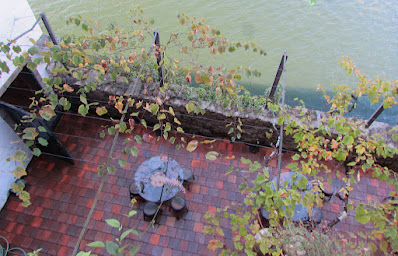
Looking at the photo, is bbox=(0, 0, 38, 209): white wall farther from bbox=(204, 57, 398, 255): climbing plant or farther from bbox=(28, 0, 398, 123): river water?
bbox=(28, 0, 398, 123): river water

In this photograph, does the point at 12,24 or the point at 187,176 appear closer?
the point at 12,24

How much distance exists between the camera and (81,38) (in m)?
4.19

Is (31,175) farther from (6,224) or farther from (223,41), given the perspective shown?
(223,41)

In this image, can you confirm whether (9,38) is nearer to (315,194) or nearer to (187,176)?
(187,176)

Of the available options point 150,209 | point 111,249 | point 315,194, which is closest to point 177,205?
point 150,209

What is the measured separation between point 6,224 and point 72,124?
1.96 meters

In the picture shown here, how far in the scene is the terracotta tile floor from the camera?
3922 mm

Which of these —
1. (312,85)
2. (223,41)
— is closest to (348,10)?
(312,85)

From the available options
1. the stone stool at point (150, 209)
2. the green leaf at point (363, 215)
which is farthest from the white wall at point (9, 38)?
the green leaf at point (363, 215)

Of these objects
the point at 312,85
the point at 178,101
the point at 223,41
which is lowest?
the point at 312,85

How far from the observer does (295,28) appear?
8273 mm

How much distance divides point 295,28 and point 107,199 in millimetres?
7363

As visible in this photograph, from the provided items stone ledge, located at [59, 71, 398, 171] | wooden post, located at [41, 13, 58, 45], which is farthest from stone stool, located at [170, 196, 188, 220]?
wooden post, located at [41, 13, 58, 45]

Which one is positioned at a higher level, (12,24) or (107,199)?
(12,24)
